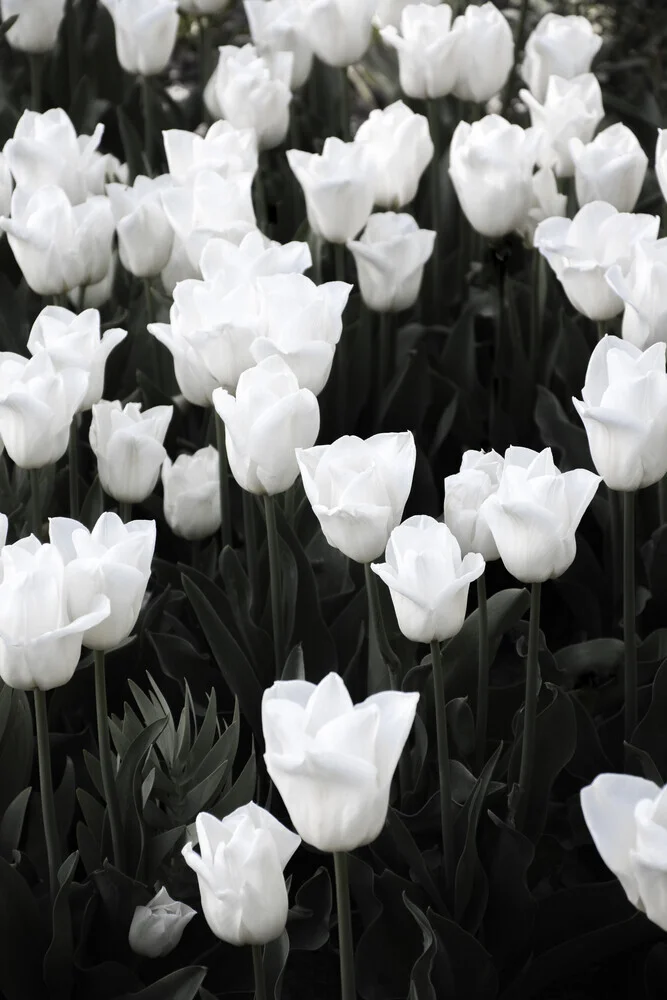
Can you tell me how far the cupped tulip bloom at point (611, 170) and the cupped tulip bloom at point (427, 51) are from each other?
0.43m

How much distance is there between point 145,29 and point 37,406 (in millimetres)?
1282

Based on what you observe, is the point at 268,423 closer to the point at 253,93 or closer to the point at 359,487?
the point at 359,487

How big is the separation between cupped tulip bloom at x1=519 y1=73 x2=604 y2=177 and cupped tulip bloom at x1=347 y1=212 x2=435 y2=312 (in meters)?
0.35

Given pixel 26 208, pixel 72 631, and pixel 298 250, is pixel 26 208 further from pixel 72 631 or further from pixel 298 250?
pixel 72 631

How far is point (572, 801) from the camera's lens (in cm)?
149

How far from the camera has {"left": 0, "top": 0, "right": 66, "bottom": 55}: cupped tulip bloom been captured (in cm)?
245

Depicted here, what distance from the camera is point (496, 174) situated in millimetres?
1910

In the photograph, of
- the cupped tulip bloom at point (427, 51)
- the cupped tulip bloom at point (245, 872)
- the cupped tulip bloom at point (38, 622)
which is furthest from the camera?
the cupped tulip bloom at point (427, 51)

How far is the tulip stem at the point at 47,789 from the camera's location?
1094mm

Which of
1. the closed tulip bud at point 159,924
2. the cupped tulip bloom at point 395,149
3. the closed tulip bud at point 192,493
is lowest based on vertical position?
the closed tulip bud at point 159,924

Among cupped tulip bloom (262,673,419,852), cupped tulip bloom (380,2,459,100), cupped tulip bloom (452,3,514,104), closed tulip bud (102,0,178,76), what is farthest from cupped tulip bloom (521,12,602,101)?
cupped tulip bloom (262,673,419,852)

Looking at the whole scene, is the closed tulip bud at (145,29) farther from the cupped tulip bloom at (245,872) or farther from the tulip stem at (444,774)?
the cupped tulip bloom at (245,872)

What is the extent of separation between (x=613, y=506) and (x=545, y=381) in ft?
1.57

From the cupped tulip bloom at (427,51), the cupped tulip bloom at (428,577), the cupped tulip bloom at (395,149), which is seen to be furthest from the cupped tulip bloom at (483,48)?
the cupped tulip bloom at (428,577)
